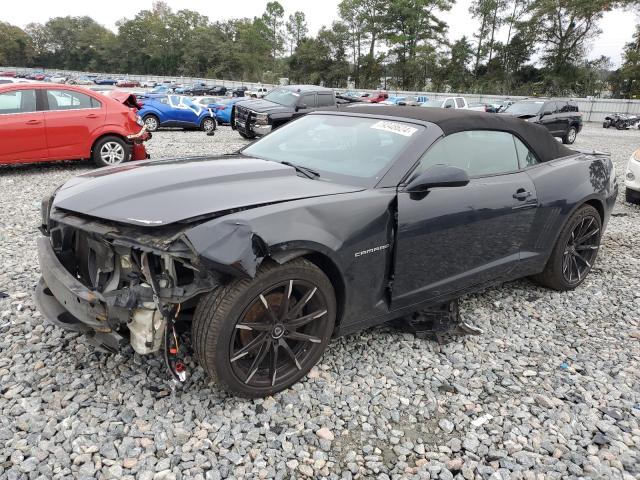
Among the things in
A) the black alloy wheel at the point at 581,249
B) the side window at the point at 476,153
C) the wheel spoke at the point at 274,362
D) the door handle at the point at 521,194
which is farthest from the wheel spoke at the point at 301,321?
the black alloy wheel at the point at 581,249

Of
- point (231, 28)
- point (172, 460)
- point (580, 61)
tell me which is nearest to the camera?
point (172, 460)

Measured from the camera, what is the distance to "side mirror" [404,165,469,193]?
272 centimetres

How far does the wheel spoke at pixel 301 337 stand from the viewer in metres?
2.54

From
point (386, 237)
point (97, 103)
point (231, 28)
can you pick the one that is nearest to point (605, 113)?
point (97, 103)

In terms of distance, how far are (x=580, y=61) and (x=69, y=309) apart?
62.6m

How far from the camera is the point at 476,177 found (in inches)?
130

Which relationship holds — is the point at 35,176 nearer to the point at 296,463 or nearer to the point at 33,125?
the point at 33,125

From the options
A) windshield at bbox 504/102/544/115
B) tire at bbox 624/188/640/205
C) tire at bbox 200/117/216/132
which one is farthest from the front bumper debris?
windshield at bbox 504/102/544/115

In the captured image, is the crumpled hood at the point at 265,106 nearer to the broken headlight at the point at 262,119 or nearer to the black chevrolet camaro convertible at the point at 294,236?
the broken headlight at the point at 262,119

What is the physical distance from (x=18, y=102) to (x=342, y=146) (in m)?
6.82

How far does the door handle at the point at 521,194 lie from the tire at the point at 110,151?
7.18 m

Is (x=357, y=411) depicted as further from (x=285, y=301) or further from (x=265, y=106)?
(x=265, y=106)

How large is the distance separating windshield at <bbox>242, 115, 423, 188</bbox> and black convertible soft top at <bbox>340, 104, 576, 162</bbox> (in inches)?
6.7

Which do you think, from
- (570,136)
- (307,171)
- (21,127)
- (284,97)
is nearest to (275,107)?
(284,97)
